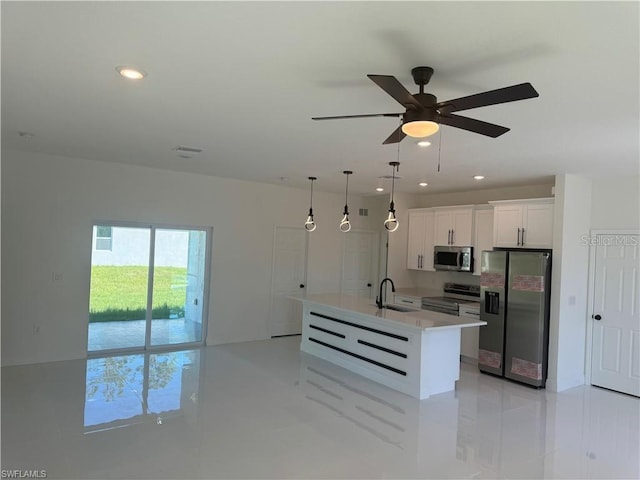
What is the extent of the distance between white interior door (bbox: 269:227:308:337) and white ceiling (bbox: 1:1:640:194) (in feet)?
10.4

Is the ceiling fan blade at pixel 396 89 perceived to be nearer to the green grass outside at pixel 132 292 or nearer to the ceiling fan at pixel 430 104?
the ceiling fan at pixel 430 104

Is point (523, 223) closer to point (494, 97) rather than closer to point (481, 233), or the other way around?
point (481, 233)

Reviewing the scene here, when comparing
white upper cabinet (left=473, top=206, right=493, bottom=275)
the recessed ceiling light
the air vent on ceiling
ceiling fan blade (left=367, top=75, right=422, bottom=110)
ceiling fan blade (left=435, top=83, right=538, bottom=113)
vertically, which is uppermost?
the air vent on ceiling

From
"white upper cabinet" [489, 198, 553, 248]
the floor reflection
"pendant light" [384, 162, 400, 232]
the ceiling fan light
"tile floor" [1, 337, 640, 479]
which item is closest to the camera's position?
the ceiling fan light

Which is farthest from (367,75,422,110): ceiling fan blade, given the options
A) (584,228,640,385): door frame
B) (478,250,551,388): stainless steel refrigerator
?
(584,228,640,385): door frame

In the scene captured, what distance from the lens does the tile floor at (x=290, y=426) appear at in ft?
10.7

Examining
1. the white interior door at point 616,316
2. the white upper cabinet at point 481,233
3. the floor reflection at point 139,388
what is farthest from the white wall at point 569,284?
the floor reflection at point 139,388

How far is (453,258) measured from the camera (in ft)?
23.2

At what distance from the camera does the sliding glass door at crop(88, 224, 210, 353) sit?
6.22m

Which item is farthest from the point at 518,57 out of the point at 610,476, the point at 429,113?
the point at 610,476

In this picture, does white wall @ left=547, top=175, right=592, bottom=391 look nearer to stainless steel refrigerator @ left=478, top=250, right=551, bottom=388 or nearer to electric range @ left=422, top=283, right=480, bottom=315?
stainless steel refrigerator @ left=478, top=250, right=551, bottom=388

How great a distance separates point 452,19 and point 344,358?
187 inches

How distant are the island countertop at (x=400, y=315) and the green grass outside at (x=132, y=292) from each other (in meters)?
2.11

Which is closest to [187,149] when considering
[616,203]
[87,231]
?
[87,231]
